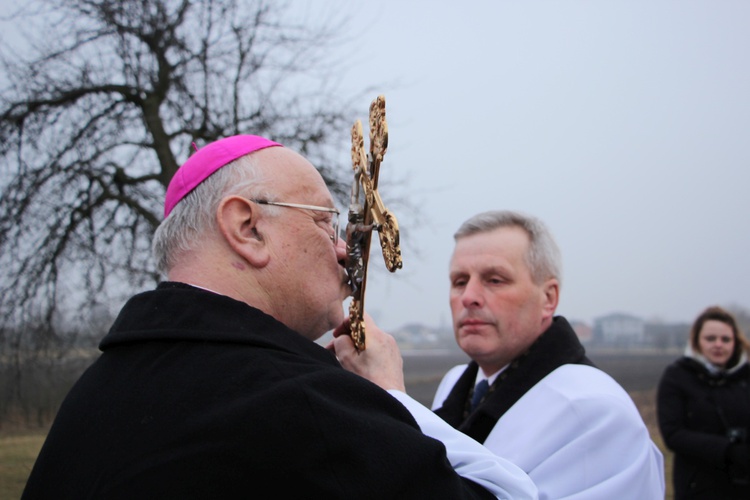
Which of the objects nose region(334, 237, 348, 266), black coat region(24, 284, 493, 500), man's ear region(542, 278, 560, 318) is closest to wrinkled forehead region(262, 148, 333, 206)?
nose region(334, 237, 348, 266)

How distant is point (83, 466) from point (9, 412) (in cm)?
521

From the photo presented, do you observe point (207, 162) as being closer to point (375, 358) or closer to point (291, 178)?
point (291, 178)

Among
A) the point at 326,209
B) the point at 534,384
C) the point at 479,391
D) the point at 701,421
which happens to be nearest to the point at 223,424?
the point at 326,209

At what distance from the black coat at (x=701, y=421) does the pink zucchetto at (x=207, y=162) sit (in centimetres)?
431

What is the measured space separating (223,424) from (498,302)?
1761 millimetres

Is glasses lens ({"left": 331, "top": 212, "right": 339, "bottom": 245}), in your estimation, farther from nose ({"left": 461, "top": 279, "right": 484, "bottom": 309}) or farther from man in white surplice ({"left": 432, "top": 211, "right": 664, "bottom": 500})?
nose ({"left": 461, "top": 279, "right": 484, "bottom": 309})

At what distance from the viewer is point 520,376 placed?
288 centimetres

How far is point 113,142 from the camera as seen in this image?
6723mm

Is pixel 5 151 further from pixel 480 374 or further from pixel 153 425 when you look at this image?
pixel 153 425

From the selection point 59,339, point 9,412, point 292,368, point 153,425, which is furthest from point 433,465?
point 59,339

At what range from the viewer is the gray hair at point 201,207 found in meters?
1.86

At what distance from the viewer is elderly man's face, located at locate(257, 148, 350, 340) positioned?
187cm

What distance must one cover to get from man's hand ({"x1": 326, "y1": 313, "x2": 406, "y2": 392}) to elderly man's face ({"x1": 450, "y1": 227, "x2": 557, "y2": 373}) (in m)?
0.91

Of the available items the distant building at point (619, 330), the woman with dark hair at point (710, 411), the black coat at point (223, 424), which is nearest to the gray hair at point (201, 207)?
the black coat at point (223, 424)
